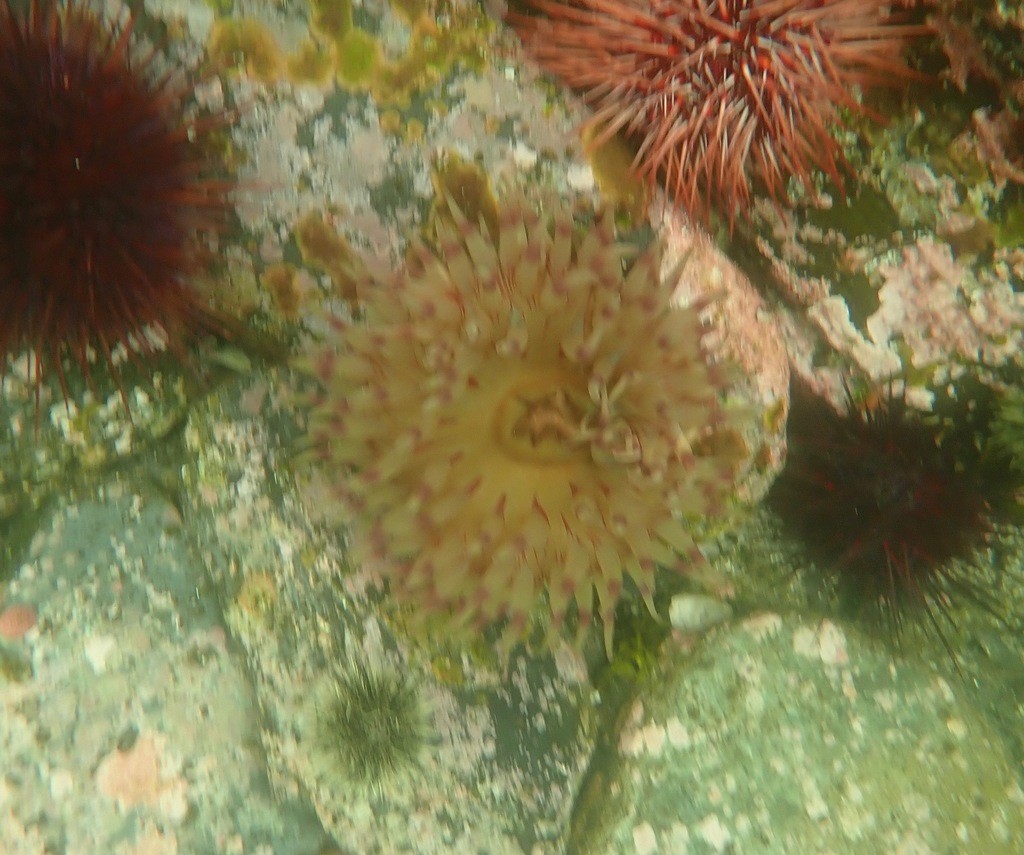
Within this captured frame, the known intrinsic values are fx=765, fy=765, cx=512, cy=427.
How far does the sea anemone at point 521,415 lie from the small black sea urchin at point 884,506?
853mm

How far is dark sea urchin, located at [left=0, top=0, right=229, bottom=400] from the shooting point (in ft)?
6.40

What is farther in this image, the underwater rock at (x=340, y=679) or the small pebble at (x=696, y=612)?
the small pebble at (x=696, y=612)

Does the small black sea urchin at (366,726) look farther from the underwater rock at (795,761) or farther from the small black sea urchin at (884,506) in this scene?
the small black sea urchin at (884,506)

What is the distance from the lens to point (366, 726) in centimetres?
261

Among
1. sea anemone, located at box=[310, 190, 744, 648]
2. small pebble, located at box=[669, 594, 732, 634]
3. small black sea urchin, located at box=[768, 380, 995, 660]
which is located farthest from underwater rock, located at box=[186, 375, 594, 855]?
small black sea urchin, located at box=[768, 380, 995, 660]

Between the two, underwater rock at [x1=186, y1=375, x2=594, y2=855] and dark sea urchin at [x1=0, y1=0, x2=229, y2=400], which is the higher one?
dark sea urchin at [x1=0, y1=0, x2=229, y2=400]

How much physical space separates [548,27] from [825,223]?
1.25 metres

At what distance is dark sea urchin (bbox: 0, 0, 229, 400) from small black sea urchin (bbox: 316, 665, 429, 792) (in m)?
1.32

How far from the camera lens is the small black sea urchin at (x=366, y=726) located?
260cm

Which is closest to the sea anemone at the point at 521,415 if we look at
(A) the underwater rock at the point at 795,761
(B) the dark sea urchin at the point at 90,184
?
(B) the dark sea urchin at the point at 90,184

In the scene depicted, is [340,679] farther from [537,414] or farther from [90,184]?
[90,184]

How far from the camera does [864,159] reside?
270cm

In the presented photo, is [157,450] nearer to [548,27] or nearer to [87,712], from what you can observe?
[87,712]

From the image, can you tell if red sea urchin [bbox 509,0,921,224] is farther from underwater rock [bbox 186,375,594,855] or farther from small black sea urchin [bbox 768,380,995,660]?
underwater rock [bbox 186,375,594,855]
